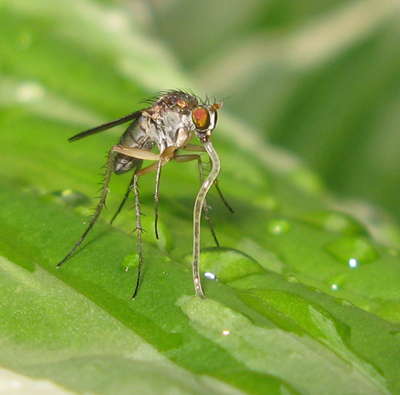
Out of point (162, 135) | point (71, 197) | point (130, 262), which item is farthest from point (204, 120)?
point (130, 262)

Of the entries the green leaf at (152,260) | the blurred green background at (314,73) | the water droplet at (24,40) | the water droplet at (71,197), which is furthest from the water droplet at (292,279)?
the water droplet at (24,40)

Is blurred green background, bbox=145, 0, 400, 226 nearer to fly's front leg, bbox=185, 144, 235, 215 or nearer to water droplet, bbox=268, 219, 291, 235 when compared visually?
fly's front leg, bbox=185, 144, 235, 215

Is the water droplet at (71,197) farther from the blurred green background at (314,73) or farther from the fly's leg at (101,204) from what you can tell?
the blurred green background at (314,73)

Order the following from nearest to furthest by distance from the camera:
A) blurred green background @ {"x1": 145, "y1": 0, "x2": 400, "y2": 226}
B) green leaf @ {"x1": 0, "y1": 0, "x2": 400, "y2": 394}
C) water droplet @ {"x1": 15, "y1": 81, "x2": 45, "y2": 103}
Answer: green leaf @ {"x1": 0, "y1": 0, "x2": 400, "y2": 394} → water droplet @ {"x1": 15, "y1": 81, "x2": 45, "y2": 103} → blurred green background @ {"x1": 145, "y1": 0, "x2": 400, "y2": 226}

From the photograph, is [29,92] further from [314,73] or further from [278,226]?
[314,73]

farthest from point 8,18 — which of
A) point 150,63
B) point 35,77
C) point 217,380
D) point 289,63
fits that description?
point 217,380

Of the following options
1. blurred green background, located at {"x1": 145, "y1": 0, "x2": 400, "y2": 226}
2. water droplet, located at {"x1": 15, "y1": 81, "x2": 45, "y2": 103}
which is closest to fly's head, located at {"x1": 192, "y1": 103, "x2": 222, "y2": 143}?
water droplet, located at {"x1": 15, "y1": 81, "x2": 45, "y2": 103}
